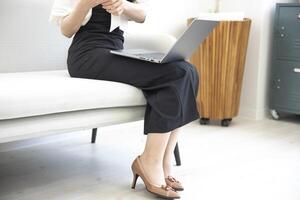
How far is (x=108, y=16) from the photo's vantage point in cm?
174

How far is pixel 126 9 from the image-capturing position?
5.69 ft

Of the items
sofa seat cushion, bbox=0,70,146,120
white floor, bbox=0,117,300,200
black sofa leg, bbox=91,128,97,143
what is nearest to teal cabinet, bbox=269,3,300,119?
white floor, bbox=0,117,300,200

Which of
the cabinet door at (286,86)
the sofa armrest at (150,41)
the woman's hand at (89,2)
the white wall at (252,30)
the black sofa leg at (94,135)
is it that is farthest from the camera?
the white wall at (252,30)

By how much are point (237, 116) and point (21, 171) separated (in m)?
1.53

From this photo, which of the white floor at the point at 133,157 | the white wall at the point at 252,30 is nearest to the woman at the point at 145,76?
the white floor at the point at 133,157

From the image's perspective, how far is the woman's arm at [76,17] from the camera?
1.57 m

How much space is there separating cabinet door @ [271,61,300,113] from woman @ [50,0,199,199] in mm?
1281

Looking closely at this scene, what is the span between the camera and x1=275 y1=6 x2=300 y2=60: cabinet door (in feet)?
8.68

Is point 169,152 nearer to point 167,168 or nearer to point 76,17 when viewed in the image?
point 167,168

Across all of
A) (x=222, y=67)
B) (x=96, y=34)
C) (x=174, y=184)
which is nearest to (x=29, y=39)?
(x=96, y=34)

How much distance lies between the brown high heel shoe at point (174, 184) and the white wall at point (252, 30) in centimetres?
Result: 132

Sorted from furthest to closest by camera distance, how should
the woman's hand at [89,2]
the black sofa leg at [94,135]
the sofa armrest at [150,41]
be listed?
the black sofa leg at [94,135], the sofa armrest at [150,41], the woman's hand at [89,2]

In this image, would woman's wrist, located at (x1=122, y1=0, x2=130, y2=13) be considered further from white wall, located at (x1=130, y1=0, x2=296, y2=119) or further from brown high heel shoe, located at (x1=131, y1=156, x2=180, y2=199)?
white wall, located at (x1=130, y1=0, x2=296, y2=119)

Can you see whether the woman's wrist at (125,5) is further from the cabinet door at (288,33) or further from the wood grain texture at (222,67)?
the cabinet door at (288,33)
